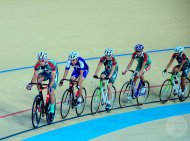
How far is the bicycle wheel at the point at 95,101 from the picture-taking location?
1012 centimetres

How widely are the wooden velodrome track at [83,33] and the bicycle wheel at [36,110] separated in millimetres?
1082

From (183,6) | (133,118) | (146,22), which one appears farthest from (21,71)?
(183,6)

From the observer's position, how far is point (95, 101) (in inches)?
404

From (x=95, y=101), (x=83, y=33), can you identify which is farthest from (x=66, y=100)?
(x=83, y=33)

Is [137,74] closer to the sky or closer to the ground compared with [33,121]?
closer to the sky

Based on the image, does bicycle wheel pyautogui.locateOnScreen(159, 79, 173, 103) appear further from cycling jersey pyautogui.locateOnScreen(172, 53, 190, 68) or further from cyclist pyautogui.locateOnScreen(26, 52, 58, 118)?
cyclist pyautogui.locateOnScreen(26, 52, 58, 118)

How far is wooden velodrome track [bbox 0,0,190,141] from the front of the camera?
12414mm

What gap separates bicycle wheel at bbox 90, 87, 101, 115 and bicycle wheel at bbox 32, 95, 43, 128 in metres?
1.25

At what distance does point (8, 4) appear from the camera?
17.3 m

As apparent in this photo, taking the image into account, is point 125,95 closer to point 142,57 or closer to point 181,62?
point 142,57

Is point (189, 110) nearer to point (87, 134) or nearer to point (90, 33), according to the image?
point (87, 134)

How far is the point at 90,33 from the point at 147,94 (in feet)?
17.7

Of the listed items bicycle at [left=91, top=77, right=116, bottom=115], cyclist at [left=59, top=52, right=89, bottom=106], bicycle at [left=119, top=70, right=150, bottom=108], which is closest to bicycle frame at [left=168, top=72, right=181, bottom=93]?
bicycle at [left=119, top=70, right=150, bottom=108]

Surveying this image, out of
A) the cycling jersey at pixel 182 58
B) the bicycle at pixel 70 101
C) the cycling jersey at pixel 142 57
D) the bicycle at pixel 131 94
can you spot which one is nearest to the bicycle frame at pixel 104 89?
the bicycle at pixel 70 101
